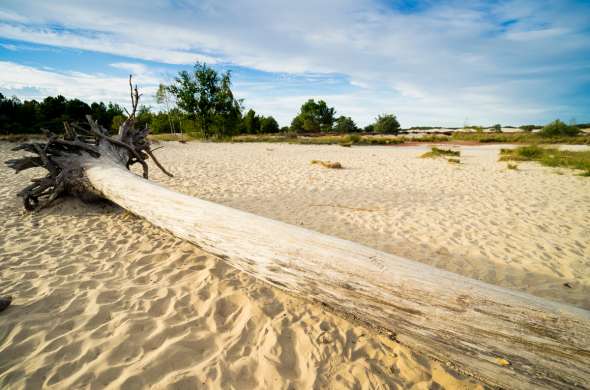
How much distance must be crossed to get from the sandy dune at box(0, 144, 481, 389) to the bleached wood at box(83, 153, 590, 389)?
339 millimetres

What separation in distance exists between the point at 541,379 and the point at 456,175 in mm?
10509

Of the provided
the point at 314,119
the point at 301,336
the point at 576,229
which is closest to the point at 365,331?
the point at 301,336

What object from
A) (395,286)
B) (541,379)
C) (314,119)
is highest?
(314,119)

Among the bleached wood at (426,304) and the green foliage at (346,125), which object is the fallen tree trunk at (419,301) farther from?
the green foliage at (346,125)

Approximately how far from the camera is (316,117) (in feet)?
180

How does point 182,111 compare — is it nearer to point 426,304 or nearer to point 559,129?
point 426,304

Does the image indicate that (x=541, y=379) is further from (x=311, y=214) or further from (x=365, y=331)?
(x=311, y=214)

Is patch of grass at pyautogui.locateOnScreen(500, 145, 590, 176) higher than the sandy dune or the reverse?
higher

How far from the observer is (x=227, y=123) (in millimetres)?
31719

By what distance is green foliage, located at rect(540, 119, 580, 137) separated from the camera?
95.5 ft

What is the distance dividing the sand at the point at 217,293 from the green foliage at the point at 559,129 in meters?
33.5

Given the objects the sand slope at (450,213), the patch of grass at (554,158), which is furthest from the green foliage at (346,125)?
the sand slope at (450,213)

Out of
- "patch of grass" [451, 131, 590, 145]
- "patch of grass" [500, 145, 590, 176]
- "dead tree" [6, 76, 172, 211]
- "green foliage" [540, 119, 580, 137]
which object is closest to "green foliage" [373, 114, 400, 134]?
"patch of grass" [451, 131, 590, 145]

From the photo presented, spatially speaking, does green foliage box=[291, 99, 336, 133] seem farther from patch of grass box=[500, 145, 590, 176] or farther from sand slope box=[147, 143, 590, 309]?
sand slope box=[147, 143, 590, 309]
